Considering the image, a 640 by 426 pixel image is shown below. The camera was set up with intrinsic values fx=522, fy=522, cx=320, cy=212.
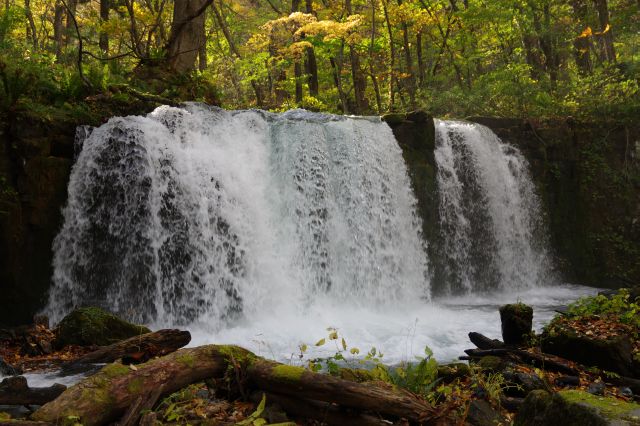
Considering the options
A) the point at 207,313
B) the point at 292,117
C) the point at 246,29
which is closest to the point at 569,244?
the point at 292,117

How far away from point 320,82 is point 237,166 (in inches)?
567

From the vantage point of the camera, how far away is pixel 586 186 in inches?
665

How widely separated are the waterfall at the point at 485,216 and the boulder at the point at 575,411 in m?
10.6

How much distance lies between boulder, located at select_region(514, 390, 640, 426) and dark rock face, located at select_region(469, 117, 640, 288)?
1405cm

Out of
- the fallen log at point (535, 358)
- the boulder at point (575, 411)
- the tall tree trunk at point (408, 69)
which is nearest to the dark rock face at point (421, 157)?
the tall tree trunk at point (408, 69)

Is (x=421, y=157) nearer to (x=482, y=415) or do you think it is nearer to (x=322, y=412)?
(x=482, y=415)

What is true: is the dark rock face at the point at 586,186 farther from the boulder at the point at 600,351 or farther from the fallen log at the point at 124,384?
the fallen log at the point at 124,384

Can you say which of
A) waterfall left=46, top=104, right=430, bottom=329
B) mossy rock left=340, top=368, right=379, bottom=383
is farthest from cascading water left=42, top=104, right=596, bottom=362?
mossy rock left=340, top=368, right=379, bottom=383

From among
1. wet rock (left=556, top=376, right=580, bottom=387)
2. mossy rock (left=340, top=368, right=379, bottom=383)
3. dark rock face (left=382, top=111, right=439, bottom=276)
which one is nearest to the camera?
mossy rock (left=340, top=368, right=379, bottom=383)

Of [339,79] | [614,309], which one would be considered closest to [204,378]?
[614,309]

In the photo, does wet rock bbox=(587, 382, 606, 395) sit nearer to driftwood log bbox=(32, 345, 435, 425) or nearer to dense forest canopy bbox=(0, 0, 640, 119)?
driftwood log bbox=(32, 345, 435, 425)

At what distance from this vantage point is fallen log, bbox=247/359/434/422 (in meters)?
3.34

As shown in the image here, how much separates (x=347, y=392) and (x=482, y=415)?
1.53 metres

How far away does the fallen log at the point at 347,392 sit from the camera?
3338 millimetres
